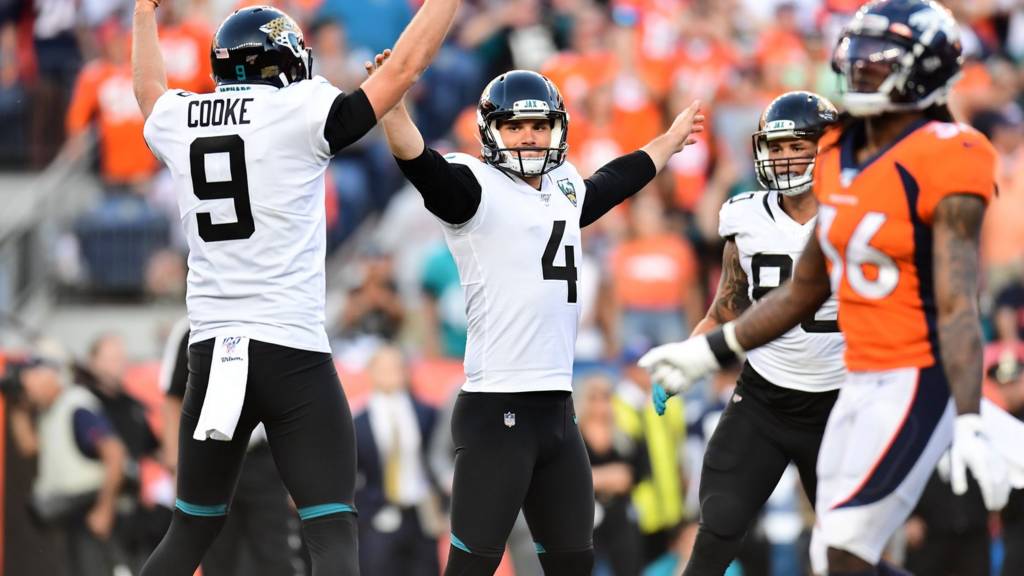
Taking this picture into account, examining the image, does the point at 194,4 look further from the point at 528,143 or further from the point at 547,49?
the point at 528,143

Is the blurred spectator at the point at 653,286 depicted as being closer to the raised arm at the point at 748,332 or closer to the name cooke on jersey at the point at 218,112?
the name cooke on jersey at the point at 218,112

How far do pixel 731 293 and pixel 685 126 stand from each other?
76cm

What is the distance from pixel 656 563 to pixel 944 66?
669cm

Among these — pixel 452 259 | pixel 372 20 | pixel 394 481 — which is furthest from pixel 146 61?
pixel 372 20

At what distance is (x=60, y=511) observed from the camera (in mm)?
10469

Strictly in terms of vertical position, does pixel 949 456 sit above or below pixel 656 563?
above

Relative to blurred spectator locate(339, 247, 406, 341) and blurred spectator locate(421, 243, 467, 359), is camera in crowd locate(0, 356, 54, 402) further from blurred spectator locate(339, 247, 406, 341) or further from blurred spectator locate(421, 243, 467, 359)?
blurred spectator locate(421, 243, 467, 359)

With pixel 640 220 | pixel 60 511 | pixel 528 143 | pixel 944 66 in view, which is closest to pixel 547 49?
pixel 640 220

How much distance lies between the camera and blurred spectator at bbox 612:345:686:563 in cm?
1096

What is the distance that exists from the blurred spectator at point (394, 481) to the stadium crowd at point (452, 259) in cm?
1

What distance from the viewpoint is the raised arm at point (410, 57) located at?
17.6 ft

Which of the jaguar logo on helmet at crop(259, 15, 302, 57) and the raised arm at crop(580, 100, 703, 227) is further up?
the jaguar logo on helmet at crop(259, 15, 302, 57)

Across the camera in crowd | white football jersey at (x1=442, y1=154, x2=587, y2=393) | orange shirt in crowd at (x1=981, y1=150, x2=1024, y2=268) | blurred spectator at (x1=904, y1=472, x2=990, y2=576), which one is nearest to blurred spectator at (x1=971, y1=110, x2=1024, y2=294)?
orange shirt in crowd at (x1=981, y1=150, x2=1024, y2=268)

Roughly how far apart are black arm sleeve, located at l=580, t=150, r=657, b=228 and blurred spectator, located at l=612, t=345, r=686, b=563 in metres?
4.42
